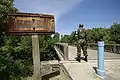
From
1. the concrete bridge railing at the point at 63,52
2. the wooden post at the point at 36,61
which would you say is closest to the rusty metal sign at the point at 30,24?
the wooden post at the point at 36,61

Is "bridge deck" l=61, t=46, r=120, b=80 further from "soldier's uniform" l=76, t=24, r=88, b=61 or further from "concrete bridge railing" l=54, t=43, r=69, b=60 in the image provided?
"concrete bridge railing" l=54, t=43, r=69, b=60

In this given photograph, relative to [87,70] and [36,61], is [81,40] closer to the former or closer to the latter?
[87,70]

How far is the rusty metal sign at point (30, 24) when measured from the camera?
6.18 metres

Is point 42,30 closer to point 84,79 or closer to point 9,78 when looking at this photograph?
point 84,79

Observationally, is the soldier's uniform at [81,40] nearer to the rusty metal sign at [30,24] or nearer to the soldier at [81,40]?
the soldier at [81,40]

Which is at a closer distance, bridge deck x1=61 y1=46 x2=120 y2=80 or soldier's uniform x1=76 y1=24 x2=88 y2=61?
bridge deck x1=61 y1=46 x2=120 y2=80

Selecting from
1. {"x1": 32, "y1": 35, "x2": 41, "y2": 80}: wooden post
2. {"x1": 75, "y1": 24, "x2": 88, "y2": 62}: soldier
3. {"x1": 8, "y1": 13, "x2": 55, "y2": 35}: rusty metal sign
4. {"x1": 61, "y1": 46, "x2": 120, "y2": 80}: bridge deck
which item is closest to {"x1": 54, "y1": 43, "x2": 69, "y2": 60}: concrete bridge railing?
{"x1": 75, "y1": 24, "x2": 88, "y2": 62}: soldier

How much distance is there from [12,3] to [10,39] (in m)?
3.39

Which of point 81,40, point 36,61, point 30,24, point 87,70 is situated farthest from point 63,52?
point 30,24

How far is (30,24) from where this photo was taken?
6398 millimetres

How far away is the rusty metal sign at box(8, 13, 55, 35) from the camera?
6176 millimetres

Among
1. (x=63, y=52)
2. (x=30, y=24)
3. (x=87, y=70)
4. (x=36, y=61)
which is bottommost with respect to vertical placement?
(x=87, y=70)

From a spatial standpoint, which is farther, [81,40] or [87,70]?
[81,40]

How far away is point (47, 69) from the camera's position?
39.3 ft
